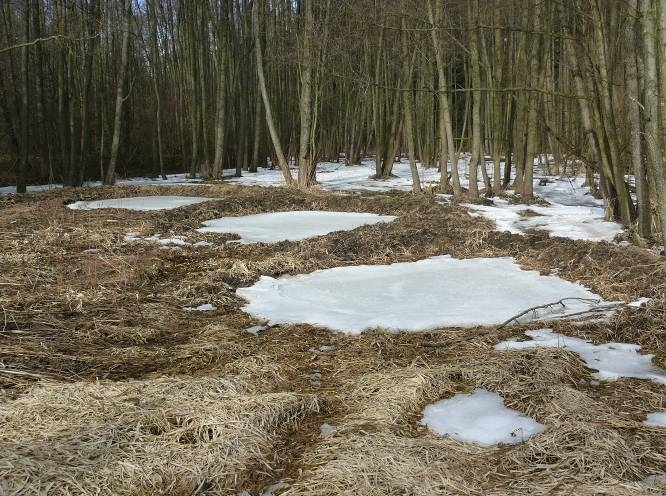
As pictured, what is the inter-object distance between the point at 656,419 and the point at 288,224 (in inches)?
276

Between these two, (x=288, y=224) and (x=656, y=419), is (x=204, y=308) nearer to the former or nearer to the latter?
(x=656, y=419)

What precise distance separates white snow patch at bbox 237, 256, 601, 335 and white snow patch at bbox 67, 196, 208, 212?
6.09 m

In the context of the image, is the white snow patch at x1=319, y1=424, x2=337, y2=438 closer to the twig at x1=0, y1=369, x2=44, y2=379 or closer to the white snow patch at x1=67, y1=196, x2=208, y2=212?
the twig at x1=0, y1=369, x2=44, y2=379

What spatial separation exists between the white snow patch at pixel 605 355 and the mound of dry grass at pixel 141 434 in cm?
165

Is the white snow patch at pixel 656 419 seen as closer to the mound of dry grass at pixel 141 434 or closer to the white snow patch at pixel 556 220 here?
the mound of dry grass at pixel 141 434

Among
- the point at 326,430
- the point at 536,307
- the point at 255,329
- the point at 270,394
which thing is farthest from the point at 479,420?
the point at 255,329

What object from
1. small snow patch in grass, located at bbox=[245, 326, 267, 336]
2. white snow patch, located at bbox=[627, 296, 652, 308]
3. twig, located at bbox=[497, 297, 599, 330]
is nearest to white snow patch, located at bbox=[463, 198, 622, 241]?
white snow patch, located at bbox=[627, 296, 652, 308]

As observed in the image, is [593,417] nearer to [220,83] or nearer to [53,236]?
[53,236]

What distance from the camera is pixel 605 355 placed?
3.39 metres

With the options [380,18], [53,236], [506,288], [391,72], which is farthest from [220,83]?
[506,288]

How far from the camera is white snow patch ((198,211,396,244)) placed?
26.4 ft

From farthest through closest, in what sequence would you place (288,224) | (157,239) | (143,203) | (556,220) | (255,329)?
1. (143,203)
2. (556,220)
3. (288,224)
4. (157,239)
5. (255,329)

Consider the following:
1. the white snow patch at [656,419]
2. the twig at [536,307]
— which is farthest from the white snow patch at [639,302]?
the white snow patch at [656,419]

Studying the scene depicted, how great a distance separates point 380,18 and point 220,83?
6682 mm
